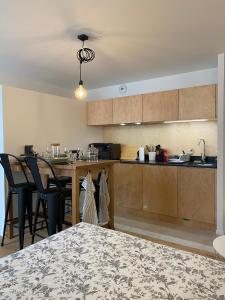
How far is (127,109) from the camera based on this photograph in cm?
405

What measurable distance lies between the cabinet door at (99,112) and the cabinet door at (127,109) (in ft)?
0.46

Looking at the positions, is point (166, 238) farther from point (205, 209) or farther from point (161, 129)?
point (161, 129)

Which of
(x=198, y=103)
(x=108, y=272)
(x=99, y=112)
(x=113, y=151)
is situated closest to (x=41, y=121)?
(x=99, y=112)

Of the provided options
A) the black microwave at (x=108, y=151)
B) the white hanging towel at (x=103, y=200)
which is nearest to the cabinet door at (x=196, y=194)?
the white hanging towel at (x=103, y=200)

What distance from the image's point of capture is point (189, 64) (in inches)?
132

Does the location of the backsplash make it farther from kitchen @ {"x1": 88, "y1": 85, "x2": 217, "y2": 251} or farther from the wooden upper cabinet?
the wooden upper cabinet

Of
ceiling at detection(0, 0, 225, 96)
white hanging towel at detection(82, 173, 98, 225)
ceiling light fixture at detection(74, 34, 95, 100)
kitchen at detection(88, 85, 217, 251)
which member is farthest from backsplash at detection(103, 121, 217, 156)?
white hanging towel at detection(82, 173, 98, 225)

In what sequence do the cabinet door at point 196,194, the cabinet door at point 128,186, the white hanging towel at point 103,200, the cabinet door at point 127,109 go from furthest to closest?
the cabinet door at point 127,109 < the cabinet door at point 128,186 < the cabinet door at point 196,194 < the white hanging towel at point 103,200

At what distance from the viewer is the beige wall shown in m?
3.12

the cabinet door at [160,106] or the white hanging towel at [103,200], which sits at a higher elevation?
the cabinet door at [160,106]

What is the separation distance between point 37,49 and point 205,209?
3.01 m

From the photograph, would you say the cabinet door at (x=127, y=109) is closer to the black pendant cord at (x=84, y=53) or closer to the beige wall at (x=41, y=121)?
the beige wall at (x=41, y=121)

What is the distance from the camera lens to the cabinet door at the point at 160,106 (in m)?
3.53

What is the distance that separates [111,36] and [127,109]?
66.9 inches
